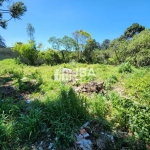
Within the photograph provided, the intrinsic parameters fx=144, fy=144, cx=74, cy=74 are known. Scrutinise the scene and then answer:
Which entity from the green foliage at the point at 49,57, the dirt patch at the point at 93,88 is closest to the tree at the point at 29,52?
the green foliage at the point at 49,57

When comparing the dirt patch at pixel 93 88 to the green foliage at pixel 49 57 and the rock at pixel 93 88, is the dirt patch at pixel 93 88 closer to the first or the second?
the rock at pixel 93 88

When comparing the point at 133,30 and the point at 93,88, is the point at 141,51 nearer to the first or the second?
the point at 93,88

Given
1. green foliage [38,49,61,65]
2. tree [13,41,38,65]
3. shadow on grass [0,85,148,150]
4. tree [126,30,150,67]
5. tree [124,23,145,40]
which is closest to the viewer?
shadow on grass [0,85,148,150]

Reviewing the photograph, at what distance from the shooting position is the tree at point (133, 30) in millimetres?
22609

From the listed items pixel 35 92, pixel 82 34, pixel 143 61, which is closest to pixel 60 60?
pixel 82 34

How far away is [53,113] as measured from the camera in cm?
234

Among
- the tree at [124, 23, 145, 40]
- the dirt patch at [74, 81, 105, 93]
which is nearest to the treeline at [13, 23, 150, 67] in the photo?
the tree at [124, 23, 145, 40]

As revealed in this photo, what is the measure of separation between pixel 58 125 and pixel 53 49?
14318mm

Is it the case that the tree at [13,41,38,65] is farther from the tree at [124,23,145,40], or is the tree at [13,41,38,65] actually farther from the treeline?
the tree at [124,23,145,40]

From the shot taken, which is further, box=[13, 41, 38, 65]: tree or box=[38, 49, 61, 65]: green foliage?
box=[38, 49, 61, 65]: green foliage

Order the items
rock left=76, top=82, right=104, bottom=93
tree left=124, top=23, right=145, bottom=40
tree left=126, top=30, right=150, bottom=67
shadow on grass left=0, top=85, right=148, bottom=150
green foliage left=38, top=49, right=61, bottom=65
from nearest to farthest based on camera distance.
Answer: shadow on grass left=0, top=85, right=148, bottom=150 < rock left=76, top=82, right=104, bottom=93 < tree left=126, top=30, right=150, bottom=67 < green foliage left=38, top=49, right=61, bottom=65 < tree left=124, top=23, right=145, bottom=40

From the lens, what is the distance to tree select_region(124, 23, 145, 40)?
22.6m

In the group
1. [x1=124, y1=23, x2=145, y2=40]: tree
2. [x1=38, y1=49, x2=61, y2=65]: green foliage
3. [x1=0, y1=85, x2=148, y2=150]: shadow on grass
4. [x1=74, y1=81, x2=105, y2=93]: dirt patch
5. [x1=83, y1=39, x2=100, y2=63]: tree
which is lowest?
[x1=0, y1=85, x2=148, y2=150]: shadow on grass

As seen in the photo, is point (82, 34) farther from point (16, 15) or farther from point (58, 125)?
point (58, 125)
